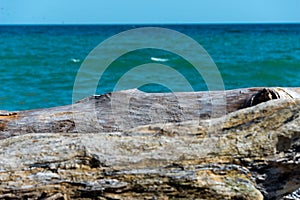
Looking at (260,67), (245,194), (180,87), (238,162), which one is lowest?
(245,194)

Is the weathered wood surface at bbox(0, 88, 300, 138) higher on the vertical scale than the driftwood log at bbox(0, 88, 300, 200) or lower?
higher

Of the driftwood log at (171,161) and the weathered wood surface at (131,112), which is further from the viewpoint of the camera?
the weathered wood surface at (131,112)

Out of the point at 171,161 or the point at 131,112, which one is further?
the point at 131,112

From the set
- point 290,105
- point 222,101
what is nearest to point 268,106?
point 290,105

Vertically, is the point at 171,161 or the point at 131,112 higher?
the point at 131,112

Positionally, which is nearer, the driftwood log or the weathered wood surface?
the driftwood log

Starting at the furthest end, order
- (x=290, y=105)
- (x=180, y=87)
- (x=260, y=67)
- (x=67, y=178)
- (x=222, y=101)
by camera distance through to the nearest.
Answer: (x=260, y=67) < (x=180, y=87) < (x=222, y=101) < (x=290, y=105) < (x=67, y=178)

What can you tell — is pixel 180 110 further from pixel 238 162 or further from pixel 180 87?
pixel 180 87

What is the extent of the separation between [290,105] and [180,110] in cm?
107

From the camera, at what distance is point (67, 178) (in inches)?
123

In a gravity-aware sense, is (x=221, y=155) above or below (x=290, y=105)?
below

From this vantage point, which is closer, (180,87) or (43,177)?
(43,177)

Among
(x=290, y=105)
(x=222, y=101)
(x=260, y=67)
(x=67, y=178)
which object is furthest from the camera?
(x=260, y=67)

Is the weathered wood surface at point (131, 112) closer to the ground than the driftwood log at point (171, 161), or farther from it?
farther from it
